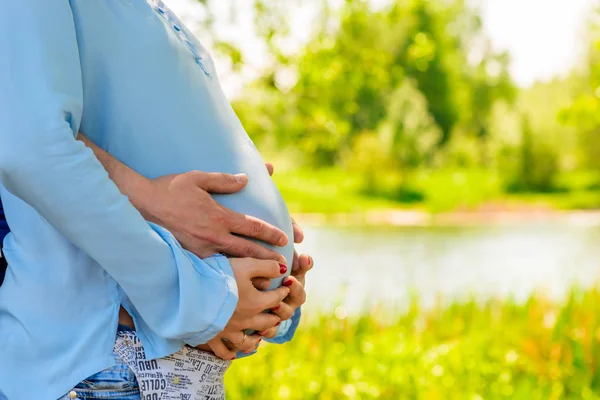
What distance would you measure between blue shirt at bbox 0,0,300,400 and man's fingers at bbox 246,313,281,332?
96 mm

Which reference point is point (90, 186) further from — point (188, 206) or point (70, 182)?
point (188, 206)

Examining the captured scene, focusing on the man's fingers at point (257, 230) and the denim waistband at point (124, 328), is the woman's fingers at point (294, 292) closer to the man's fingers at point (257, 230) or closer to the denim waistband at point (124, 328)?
the man's fingers at point (257, 230)

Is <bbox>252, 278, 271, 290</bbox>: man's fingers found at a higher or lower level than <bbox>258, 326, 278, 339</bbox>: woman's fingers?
higher

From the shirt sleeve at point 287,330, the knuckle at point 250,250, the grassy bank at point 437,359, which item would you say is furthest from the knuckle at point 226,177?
the grassy bank at point 437,359

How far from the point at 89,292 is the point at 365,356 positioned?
334cm

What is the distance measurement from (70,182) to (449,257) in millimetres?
13783

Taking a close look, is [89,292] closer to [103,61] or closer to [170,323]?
[170,323]

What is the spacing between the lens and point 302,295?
1235 mm

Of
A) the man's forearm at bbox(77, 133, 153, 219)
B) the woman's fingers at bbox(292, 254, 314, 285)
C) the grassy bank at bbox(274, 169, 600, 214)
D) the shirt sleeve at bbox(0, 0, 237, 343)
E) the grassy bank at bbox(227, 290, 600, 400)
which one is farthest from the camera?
the grassy bank at bbox(274, 169, 600, 214)

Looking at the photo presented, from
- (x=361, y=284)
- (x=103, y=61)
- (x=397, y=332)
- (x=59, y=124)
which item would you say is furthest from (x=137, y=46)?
(x=361, y=284)

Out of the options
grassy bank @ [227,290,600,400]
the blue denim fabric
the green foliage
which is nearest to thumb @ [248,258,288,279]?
the blue denim fabric

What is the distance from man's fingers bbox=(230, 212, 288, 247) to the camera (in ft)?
3.58

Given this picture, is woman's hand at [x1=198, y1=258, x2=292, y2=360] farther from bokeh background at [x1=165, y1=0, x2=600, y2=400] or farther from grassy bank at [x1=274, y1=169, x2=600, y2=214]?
grassy bank at [x1=274, y1=169, x2=600, y2=214]

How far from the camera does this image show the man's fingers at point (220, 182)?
1.06 metres
